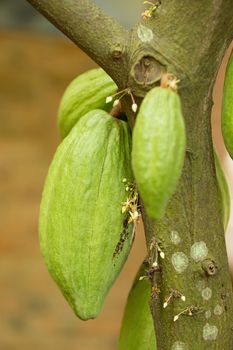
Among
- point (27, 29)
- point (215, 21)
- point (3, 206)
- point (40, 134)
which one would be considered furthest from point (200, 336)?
point (27, 29)

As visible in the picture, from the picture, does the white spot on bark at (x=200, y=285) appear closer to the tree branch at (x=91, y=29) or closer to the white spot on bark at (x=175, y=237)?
the white spot on bark at (x=175, y=237)

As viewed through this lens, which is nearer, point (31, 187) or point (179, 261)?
point (179, 261)

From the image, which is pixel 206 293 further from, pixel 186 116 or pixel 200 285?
pixel 186 116

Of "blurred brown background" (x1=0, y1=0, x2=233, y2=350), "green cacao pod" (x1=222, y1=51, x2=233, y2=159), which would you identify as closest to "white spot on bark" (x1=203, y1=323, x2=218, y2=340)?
"green cacao pod" (x1=222, y1=51, x2=233, y2=159)

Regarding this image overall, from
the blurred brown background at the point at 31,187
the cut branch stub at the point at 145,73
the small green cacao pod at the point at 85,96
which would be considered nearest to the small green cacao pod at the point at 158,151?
the cut branch stub at the point at 145,73

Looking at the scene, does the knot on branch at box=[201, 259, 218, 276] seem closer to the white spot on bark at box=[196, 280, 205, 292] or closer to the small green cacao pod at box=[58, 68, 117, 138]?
the white spot on bark at box=[196, 280, 205, 292]

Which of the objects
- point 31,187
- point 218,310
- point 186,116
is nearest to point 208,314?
point 218,310
